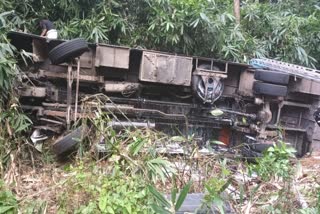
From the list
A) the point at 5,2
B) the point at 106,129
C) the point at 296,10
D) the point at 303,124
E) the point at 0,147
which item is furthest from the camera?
the point at 296,10

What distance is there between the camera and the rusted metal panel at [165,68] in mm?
5404

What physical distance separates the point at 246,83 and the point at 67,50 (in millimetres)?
2897

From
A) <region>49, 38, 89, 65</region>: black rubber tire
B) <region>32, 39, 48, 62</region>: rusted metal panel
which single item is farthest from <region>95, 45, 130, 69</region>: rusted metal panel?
<region>32, 39, 48, 62</region>: rusted metal panel

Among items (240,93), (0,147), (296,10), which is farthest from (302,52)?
(0,147)

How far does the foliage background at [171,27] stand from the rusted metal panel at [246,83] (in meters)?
1.33

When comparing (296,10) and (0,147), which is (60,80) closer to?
(0,147)

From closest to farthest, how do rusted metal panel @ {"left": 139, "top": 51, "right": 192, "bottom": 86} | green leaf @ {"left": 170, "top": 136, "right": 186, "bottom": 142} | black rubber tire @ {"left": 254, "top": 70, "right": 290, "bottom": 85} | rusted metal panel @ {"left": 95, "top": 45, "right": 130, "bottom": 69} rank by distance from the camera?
green leaf @ {"left": 170, "top": 136, "right": 186, "bottom": 142} → rusted metal panel @ {"left": 95, "top": 45, "right": 130, "bottom": 69} → rusted metal panel @ {"left": 139, "top": 51, "right": 192, "bottom": 86} → black rubber tire @ {"left": 254, "top": 70, "right": 290, "bottom": 85}

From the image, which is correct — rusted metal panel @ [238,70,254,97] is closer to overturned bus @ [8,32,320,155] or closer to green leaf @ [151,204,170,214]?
overturned bus @ [8,32,320,155]

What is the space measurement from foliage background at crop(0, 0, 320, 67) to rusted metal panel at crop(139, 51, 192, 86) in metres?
1.56

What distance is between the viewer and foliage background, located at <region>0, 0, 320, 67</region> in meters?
6.80

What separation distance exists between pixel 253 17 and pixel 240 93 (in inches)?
125

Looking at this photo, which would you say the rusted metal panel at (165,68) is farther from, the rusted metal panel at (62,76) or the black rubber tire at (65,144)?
the black rubber tire at (65,144)

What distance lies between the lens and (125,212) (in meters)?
2.67

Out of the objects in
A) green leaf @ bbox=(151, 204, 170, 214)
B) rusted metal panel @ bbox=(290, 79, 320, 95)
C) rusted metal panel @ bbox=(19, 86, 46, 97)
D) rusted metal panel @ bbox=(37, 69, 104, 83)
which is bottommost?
green leaf @ bbox=(151, 204, 170, 214)
